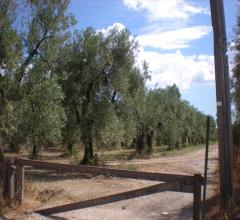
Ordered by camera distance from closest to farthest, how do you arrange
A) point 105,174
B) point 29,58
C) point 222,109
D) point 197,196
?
point 197,196, point 222,109, point 105,174, point 29,58

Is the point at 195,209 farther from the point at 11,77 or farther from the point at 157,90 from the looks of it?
the point at 157,90

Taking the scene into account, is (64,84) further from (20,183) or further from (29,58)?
(20,183)

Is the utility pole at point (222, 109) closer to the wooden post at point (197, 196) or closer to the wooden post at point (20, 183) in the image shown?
the wooden post at point (197, 196)

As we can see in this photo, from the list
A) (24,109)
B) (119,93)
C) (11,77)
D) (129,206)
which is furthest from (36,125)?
(119,93)

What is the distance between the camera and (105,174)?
836 cm

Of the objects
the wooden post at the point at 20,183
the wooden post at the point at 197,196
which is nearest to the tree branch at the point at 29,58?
the wooden post at the point at 20,183

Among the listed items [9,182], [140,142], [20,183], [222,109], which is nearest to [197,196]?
[222,109]

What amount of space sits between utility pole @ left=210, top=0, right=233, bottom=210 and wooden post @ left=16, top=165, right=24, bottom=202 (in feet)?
14.6

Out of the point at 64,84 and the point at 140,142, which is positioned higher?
the point at 64,84

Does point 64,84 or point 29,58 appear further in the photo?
point 64,84

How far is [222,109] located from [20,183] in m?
4.82

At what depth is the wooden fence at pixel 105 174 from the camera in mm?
7008

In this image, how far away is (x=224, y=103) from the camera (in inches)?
315

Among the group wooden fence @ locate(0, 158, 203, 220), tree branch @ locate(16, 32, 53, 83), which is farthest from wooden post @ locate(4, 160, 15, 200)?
tree branch @ locate(16, 32, 53, 83)
